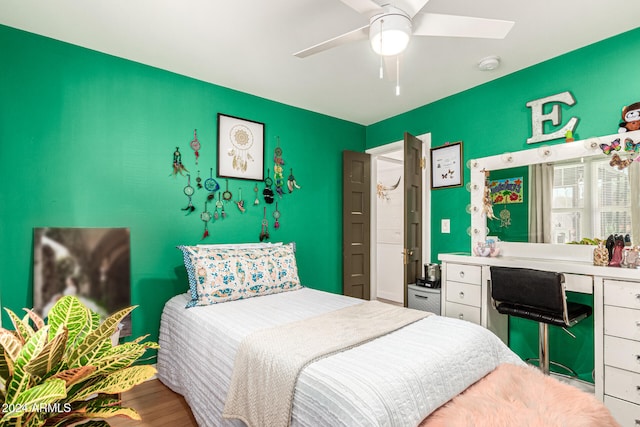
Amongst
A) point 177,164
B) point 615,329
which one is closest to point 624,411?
point 615,329

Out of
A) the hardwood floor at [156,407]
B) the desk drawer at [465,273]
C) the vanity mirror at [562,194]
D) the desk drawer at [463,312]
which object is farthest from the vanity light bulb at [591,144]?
the hardwood floor at [156,407]

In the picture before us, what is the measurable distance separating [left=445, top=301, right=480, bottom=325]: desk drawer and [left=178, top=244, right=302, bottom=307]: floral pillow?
1.33 m

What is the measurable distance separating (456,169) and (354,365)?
8.22 ft

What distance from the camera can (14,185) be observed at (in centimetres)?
216

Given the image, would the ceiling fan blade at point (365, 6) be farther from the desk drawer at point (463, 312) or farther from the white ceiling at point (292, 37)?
the desk drawer at point (463, 312)

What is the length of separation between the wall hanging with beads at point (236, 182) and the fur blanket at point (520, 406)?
7.60 feet

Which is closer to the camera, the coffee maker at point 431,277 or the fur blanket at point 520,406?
the fur blanket at point 520,406

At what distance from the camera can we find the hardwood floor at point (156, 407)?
2.01 m

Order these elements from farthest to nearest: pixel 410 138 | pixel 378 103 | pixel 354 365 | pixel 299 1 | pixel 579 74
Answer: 1. pixel 378 103
2. pixel 410 138
3. pixel 579 74
4. pixel 299 1
5. pixel 354 365

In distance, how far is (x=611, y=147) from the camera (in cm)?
222

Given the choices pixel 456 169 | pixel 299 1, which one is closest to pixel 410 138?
pixel 456 169

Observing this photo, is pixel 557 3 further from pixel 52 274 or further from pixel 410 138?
pixel 52 274

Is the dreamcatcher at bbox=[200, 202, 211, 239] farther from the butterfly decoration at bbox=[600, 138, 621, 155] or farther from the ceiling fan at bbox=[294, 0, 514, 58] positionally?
the butterfly decoration at bbox=[600, 138, 621, 155]

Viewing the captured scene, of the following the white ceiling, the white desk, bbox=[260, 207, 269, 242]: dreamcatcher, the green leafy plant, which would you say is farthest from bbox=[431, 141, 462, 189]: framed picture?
the green leafy plant
